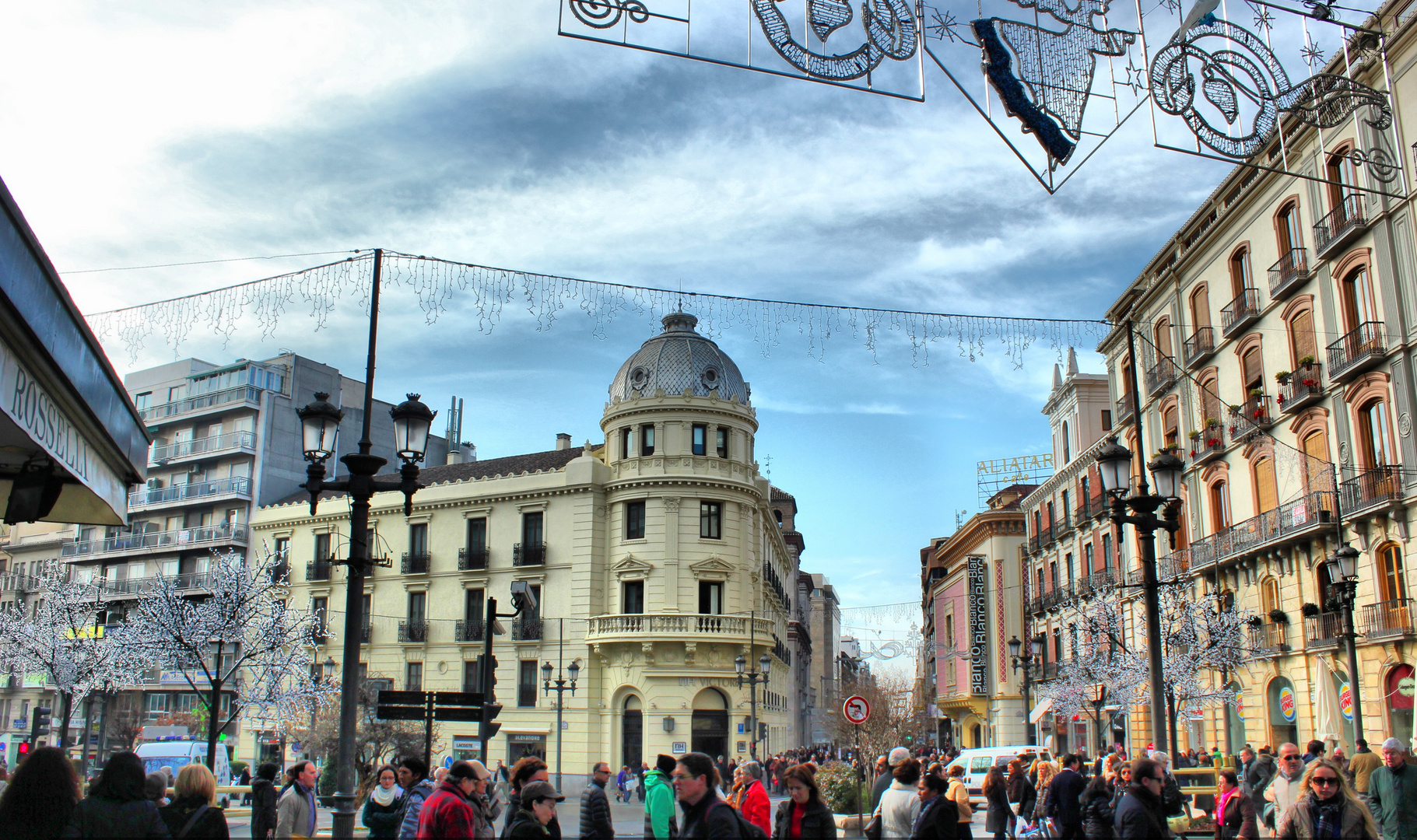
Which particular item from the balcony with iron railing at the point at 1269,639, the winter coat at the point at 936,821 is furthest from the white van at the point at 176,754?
the balcony with iron railing at the point at 1269,639

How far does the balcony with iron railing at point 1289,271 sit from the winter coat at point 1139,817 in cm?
2362

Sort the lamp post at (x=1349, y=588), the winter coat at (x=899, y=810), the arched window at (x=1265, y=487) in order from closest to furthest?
the winter coat at (x=899, y=810) → the lamp post at (x=1349, y=588) → the arched window at (x=1265, y=487)

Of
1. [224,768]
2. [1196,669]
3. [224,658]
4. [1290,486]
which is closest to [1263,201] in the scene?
[1290,486]

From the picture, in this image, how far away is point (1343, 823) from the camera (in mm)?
8461

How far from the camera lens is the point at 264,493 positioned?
55.3 m

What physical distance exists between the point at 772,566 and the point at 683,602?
44.8 ft

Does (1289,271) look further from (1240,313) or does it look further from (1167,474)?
(1167,474)

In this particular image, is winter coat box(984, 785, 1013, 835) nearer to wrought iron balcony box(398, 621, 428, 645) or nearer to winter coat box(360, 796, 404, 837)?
winter coat box(360, 796, 404, 837)

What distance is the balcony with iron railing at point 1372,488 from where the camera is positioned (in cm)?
2369

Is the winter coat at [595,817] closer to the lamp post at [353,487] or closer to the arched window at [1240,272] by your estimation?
the lamp post at [353,487]

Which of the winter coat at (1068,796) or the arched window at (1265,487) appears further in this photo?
the arched window at (1265,487)

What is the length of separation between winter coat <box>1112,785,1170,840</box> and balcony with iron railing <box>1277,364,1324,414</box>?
73.5 ft

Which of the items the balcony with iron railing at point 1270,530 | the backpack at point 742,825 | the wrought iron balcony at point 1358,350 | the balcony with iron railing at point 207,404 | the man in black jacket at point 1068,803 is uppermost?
the balcony with iron railing at point 207,404

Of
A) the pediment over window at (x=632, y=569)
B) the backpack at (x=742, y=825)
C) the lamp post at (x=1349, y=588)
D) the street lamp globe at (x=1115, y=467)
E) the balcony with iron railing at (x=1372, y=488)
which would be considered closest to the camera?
the backpack at (x=742, y=825)
